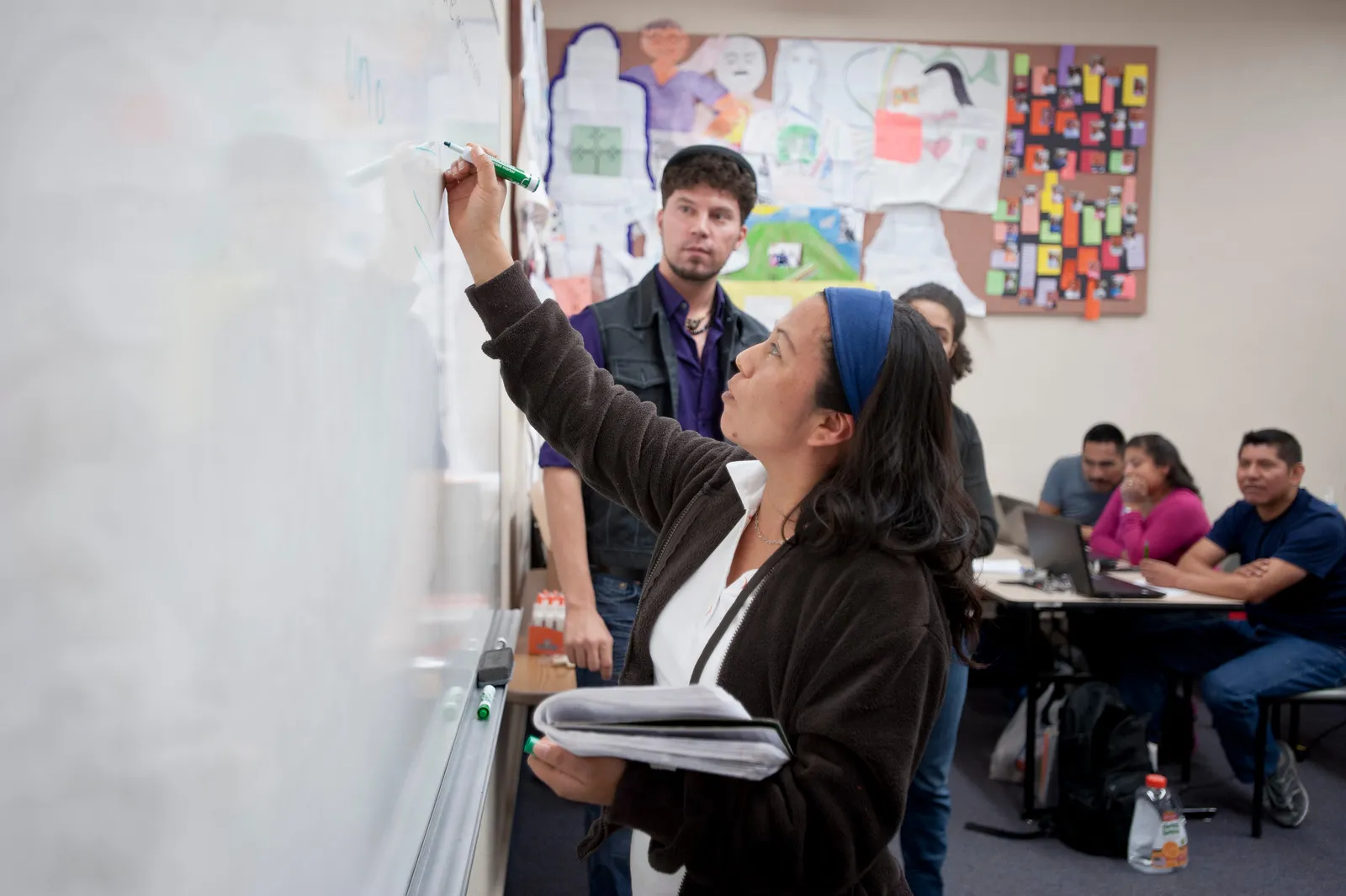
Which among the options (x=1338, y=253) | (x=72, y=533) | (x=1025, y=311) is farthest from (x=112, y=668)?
(x=1338, y=253)

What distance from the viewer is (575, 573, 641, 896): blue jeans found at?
196 cm

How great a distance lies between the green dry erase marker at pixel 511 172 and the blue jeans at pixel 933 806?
55.6 inches

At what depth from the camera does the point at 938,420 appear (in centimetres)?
105

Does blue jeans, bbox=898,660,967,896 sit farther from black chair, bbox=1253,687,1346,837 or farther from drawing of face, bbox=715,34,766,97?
drawing of face, bbox=715,34,766,97

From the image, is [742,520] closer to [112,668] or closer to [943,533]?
[943,533]

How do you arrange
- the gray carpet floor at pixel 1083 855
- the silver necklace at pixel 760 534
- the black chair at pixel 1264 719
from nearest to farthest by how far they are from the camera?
the silver necklace at pixel 760 534, the gray carpet floor at pixel 1083 855, the black chair at pixel 1264 719

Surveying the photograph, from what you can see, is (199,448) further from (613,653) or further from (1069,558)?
(1069,558)

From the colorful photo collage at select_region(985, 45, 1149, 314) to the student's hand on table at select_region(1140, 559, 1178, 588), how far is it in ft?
4.69

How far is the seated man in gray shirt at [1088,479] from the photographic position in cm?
419

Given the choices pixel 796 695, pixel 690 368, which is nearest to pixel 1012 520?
pixel 690 368

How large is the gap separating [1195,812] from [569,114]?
11.5 ft

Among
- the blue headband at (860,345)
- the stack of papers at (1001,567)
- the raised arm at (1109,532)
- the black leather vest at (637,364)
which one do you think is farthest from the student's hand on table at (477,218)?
the raised arm at (1109,532)

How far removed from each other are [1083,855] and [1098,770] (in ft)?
0.83

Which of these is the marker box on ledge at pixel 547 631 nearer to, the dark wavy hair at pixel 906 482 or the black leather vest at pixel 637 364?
the black leather vest at pixel 637 364
